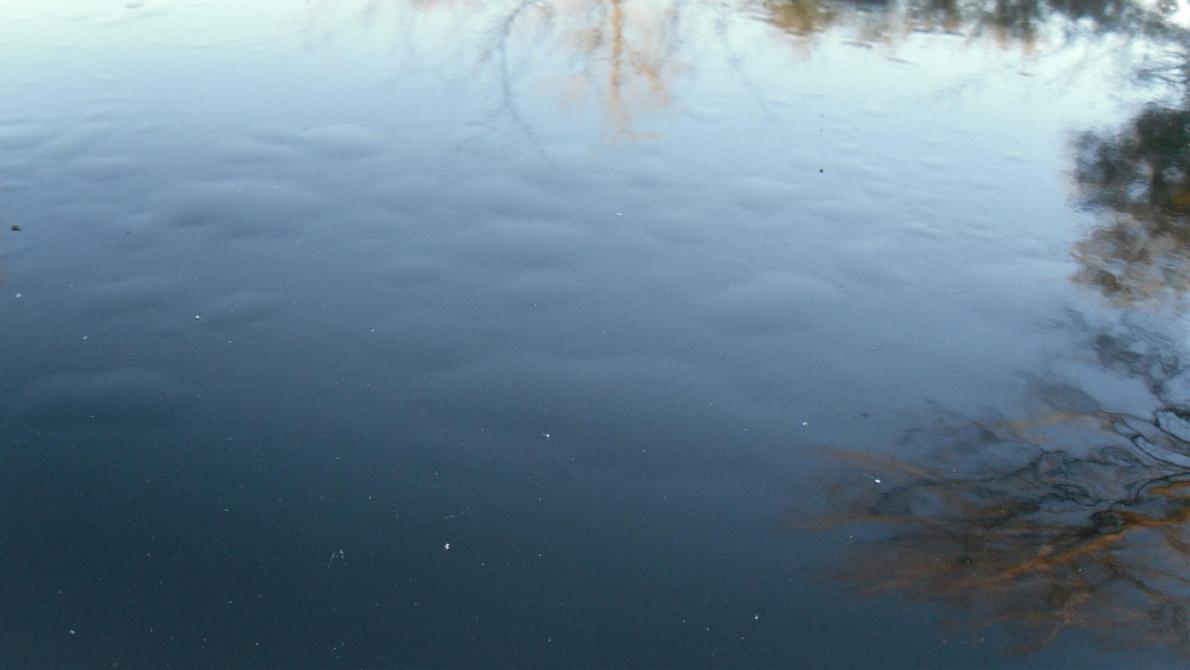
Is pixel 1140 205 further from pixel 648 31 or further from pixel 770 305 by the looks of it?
pixel 648 31

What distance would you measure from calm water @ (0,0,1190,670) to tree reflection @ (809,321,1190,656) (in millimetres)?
15

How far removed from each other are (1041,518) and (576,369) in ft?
5.88

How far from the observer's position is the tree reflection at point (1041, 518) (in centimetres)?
317

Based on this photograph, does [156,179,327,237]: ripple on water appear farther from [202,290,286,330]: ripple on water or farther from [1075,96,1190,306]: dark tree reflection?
[1075,96,1190,306]: dark tree reflection

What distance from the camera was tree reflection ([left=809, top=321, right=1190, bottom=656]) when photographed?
3.17 metres

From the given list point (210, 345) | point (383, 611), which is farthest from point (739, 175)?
point (383, 611)

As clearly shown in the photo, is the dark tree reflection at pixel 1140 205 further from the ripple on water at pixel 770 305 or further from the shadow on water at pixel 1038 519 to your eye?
the ripple on water at pixel 770 305

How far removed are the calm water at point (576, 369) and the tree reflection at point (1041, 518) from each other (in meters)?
0.02

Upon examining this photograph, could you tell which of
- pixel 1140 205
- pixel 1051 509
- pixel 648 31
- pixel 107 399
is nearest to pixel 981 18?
pixel 648 31

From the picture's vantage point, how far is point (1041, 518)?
349 cm

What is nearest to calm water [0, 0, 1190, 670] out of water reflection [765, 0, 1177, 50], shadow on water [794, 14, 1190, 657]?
shadow on water [794, 14, 1190, 657]

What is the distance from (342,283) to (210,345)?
2.22 feet

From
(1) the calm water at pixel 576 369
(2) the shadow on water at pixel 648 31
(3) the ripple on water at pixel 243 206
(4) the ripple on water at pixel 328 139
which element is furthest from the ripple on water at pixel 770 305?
(4) the ripple on water at pixel 328 139

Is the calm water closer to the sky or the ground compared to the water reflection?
closer to the ground
